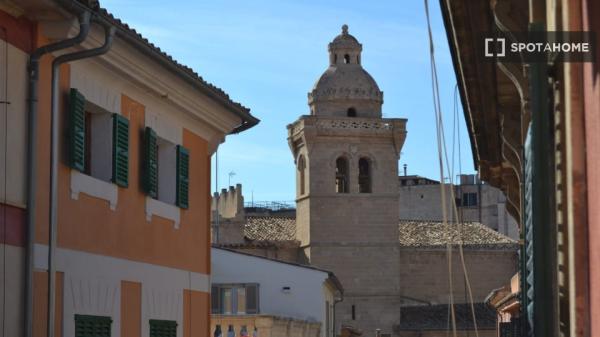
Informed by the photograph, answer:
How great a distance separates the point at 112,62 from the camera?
13742 millimetres

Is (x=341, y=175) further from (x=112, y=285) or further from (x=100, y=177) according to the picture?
(x=100, y=177)

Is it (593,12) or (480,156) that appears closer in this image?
(593,12)

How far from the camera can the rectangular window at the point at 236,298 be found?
141ft

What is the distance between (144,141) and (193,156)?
2204 millimetres

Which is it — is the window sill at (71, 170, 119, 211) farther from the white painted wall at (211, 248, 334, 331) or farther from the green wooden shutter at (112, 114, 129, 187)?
the white painted wall at (211, 248, 334, 331)

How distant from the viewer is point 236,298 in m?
43.3

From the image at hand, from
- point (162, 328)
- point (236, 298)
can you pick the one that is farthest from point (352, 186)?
point (162, 328)

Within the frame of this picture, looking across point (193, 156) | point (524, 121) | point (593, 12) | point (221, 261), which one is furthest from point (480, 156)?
point (221, 261)

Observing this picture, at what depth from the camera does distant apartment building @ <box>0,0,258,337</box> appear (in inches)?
461

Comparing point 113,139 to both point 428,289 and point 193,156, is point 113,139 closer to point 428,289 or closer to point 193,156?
point 193,156

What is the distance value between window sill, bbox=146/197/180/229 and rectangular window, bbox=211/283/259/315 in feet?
86.1

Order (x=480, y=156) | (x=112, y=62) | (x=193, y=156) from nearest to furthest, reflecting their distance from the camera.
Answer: (x=112, y=62)
(x=480, y=156)
(x=193, y=156)

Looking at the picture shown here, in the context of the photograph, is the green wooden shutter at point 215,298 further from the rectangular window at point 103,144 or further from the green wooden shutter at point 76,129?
the green wooden shutter at point 76,129

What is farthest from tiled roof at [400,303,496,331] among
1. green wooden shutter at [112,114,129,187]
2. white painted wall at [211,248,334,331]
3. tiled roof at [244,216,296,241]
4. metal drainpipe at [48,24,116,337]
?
metal drainpipe at [48,24,116,337]
